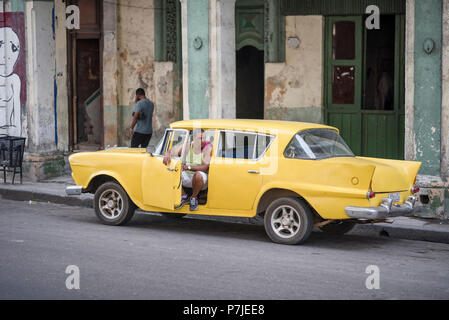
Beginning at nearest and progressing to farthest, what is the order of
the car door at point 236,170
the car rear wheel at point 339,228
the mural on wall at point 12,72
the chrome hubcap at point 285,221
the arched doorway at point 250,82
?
the chrome hubcap at point 285,221 → the car door at point 236,170 → the car rear wheel at point 339,228 → the mural on wall at point 12,72 → the arched doorway at point 250,82

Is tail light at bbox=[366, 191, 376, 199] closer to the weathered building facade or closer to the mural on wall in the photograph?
the weathered building facade

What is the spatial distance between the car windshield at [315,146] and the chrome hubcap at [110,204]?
104 inches

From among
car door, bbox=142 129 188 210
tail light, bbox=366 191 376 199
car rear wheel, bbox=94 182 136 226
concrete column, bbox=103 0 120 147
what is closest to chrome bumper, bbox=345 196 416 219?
tail light, bbox=366 191 376 199

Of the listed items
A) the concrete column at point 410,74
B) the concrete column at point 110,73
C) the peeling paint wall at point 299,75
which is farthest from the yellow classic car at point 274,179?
the concrete column at point 110,73

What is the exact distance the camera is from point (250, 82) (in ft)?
56.1

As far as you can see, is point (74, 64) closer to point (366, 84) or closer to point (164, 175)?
point (366, 84)

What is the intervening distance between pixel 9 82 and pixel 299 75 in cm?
596

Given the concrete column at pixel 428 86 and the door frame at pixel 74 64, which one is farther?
the door frame at pixel 74 64

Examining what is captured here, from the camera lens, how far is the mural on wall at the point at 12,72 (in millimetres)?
16000

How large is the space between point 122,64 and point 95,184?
612 cm

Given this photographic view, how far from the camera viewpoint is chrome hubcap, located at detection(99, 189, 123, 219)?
1101cm

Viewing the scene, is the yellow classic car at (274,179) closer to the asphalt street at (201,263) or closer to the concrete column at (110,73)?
the asphalt street at (201,263)

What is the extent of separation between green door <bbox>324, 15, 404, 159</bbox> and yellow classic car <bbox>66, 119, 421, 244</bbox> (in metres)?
4.64

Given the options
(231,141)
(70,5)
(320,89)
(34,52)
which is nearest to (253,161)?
(231,141)
